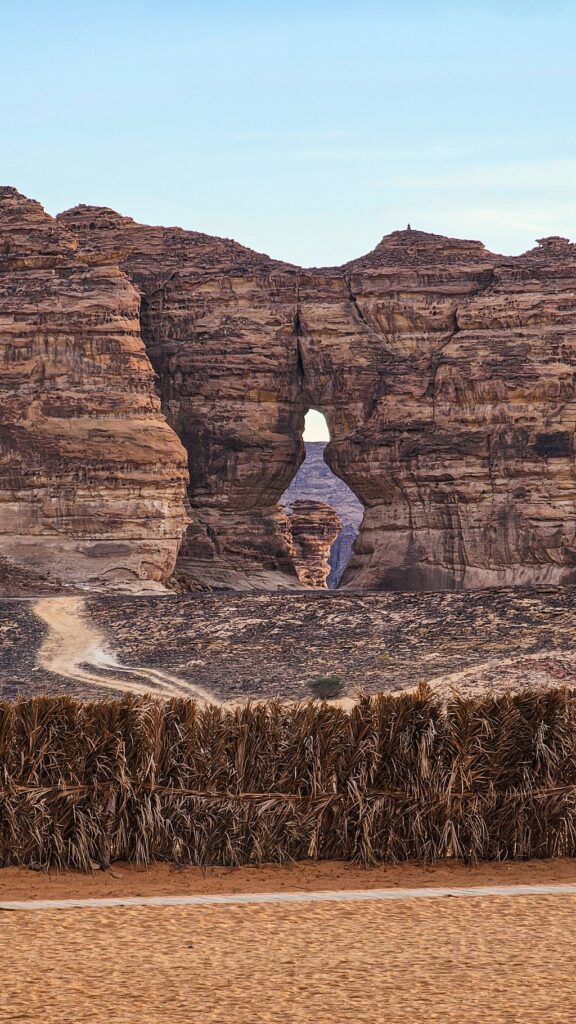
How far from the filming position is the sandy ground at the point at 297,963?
8.49m

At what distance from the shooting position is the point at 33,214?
154 feet

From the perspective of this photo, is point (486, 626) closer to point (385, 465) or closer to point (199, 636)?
point (199, 636)

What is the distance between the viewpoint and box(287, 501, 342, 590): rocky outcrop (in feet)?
201

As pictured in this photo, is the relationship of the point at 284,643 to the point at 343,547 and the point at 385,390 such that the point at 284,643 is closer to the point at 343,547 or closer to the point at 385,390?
the point at 385,390

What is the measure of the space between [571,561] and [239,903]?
32.6 metres

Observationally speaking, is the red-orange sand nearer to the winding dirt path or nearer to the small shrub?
the small shrub

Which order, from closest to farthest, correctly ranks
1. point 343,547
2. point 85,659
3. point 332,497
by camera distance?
1. point 85,659
2. point 343,547
3. point 332,497

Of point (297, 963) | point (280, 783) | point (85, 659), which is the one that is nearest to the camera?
point (297, 963)

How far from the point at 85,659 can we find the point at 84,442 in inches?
536

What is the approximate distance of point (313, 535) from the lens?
203 feet

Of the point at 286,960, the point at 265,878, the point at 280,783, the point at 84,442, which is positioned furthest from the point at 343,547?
the point at 286,960

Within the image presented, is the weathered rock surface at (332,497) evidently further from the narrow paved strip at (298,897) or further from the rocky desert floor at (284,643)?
the narrow paved strip at (298,897)

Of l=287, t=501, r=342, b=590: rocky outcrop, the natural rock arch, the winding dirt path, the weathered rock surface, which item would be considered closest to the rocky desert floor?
the winding dirt path

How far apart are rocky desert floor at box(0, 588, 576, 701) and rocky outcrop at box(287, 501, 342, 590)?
24224mm
